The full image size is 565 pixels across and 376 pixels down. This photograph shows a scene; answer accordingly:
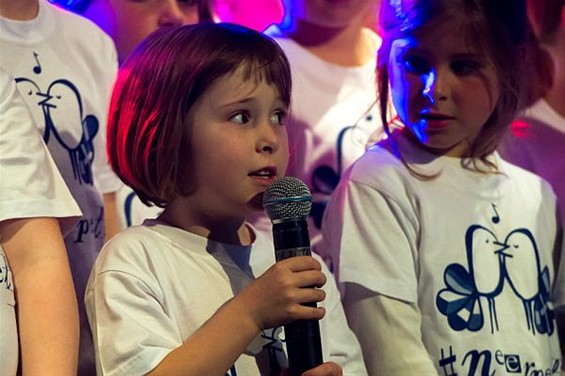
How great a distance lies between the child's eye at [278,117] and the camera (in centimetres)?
150

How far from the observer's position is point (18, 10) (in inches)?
69.1

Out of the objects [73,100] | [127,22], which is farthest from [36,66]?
[127,22]

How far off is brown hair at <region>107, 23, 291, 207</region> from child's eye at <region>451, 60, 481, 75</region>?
0.38 metres

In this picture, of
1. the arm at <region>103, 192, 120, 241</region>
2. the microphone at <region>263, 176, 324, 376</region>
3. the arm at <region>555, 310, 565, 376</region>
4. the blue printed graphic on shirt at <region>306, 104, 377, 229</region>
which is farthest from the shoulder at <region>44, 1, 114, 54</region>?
the arm at <region>555, 310, 565, 376</region>

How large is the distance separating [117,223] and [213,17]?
0.45 metres

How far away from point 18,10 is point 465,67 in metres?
0.74

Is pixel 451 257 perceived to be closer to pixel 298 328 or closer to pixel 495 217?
A: pixel 495 217

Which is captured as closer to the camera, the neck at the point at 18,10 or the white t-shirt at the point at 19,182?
the white t-shirt at the point at 19,182

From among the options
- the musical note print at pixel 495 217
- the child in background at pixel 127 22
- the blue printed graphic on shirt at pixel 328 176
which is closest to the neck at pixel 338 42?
the blue printed graphic on shirt at pixel 328 176

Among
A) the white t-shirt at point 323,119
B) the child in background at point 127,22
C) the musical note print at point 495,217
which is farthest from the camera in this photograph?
the white t-shirt at point 323,119

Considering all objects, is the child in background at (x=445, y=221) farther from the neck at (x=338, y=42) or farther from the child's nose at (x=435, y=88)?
the neck at (x=338, y=42)

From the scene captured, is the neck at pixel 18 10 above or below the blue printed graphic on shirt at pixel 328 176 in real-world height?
above

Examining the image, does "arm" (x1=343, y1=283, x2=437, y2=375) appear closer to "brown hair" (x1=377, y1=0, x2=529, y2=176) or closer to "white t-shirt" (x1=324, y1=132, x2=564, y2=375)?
"white t-shirt" (x1=324, y1=132, x2=564, y2=375)

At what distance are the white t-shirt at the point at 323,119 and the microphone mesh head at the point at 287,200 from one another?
2.24 ft
